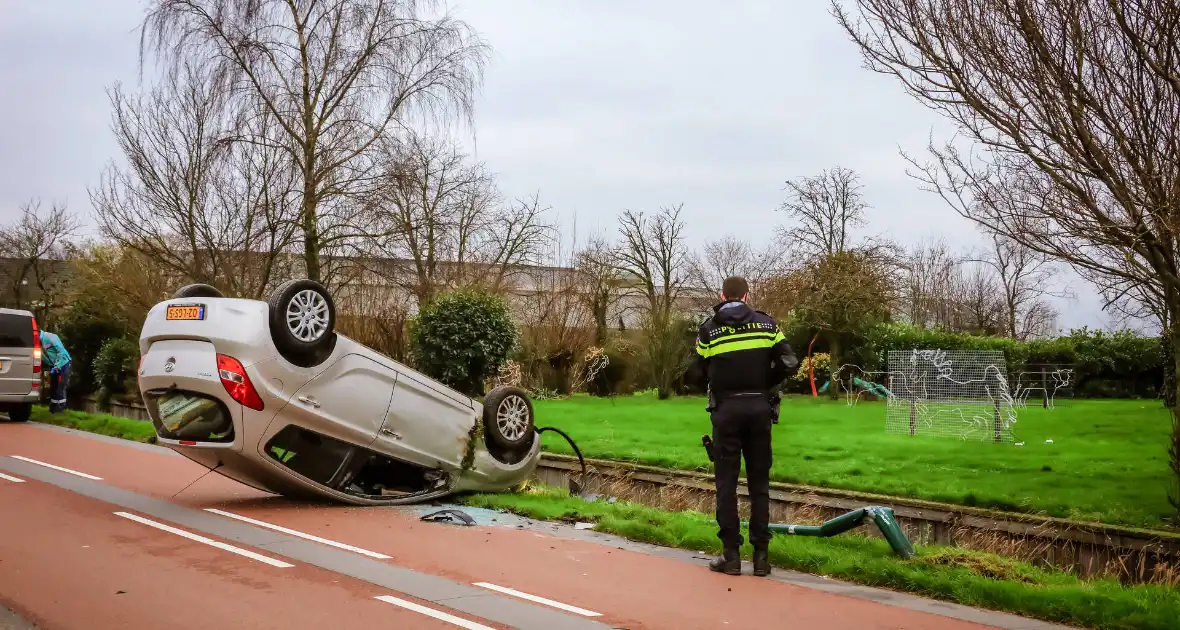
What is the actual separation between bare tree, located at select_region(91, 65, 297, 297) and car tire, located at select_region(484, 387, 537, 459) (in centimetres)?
682

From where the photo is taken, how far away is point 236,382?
8.70 m

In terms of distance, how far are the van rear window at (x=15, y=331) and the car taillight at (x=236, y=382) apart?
1419 cm

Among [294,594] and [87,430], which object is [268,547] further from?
[87,430]

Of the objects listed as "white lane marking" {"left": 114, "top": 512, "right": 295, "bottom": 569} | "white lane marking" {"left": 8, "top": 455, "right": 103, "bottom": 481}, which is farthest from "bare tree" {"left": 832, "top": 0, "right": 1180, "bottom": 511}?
"white lane marking" {"left": 8, "top": 455, "right": 103, "bottom": 481}

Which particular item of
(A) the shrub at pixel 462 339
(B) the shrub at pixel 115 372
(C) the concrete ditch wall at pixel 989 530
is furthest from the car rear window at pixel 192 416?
(B) the shrub at pixel 115 372

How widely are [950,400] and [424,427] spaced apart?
10.6 metres

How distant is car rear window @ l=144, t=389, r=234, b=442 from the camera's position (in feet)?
29.3

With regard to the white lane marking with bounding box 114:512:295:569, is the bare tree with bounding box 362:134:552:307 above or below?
above

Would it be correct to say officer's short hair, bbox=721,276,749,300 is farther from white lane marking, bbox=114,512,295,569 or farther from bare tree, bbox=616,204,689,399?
bare tree, bbox=616,204,689,399

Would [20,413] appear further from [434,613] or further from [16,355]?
[434,613]

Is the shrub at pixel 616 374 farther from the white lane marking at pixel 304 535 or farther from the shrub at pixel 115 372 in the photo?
the white lane marking at pixel 304 535

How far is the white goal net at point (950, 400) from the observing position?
1625cm

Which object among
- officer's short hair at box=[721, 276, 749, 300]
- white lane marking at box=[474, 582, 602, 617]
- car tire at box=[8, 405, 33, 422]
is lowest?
white lane marking at box=[474, 582, 602, 617]

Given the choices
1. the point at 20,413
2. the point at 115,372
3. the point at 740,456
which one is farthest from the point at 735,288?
the point at 115,372
